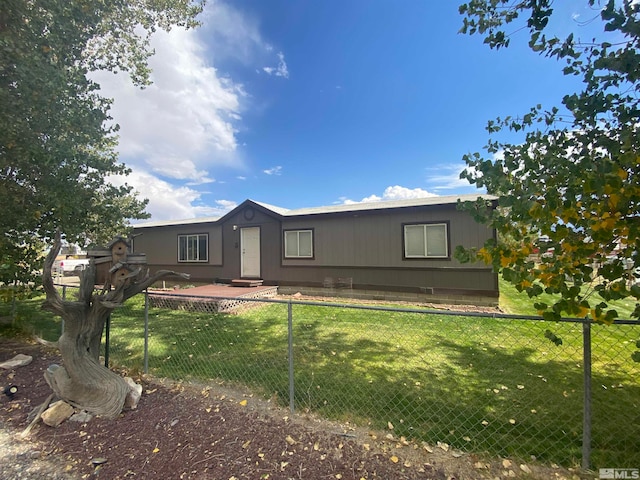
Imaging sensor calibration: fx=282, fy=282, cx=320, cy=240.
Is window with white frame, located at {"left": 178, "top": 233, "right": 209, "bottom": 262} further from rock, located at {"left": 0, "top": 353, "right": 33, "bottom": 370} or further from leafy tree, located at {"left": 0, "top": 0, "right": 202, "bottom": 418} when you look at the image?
rock, located at {"left": 0, "top": 353, "right": 33, "bottom": 370}

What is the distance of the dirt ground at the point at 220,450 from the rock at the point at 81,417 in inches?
1.6

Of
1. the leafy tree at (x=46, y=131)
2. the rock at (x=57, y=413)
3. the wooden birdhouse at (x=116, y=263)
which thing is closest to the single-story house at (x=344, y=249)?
the leafy tree at (x=46, y=131)

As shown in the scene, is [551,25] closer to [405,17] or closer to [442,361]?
[442,361]

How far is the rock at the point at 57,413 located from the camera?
261cm

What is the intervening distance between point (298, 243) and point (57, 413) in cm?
873

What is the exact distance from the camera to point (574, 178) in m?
1.65

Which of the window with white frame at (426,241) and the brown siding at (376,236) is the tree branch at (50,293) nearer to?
the brown siding at (376,236)

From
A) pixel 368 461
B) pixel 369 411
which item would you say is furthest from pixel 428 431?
pixel 368 461

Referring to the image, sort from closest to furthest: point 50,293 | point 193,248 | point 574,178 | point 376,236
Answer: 1. point 574,178
2. point 50,293
3. point 376,236
4. point 193,248

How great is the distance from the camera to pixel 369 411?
2.92 m

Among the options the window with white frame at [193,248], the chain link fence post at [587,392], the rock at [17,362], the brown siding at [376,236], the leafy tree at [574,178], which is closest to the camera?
the leafy tree at [574,178]

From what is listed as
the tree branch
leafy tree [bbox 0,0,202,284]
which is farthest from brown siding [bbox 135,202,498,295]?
the tree branch

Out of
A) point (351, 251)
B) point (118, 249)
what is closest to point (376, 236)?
point (351, 251)

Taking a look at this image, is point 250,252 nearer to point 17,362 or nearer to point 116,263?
point 17,362
